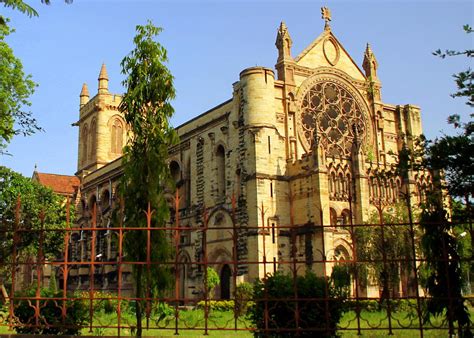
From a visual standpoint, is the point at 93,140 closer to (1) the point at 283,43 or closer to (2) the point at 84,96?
(2) the point at 84,96

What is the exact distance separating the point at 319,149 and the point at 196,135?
34.5ft

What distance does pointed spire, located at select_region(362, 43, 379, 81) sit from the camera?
132 feet

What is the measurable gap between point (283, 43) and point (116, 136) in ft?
→ 112

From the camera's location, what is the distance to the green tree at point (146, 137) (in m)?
13.1

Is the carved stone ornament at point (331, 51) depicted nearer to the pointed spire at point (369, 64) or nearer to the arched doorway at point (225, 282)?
the pointed spire at point (369, 64)

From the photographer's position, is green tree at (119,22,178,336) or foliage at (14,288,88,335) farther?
green tree at (119,22,178,336)

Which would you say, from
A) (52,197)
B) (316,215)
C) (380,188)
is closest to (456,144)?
(316,215)

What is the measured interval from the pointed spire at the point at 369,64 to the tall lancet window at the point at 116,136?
34290mm

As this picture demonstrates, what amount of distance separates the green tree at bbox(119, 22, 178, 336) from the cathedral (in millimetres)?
14576

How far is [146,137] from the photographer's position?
44.5 feet

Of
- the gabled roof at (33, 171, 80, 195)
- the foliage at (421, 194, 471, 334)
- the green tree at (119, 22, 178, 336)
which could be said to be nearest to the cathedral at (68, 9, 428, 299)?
the green tree at (119, 22, 178, 336)

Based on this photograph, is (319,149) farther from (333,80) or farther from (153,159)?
(153,159)

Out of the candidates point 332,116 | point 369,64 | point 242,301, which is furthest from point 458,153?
point 369,64

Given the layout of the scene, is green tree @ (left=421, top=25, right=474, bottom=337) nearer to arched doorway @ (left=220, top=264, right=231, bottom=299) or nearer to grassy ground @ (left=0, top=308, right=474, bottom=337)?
grassy ground @ (left=0, top=308, right=474, bottom=337)
